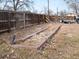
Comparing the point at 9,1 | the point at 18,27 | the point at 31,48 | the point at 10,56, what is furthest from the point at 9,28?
the point at 9,1

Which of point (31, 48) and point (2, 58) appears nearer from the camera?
point (2, 58)

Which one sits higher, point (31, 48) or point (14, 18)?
point (14, 18)

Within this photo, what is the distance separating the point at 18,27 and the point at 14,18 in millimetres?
1059

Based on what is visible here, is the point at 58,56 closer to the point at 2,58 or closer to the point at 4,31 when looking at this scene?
the point at 2,58

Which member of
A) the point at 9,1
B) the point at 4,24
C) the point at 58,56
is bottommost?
the point at 58,56

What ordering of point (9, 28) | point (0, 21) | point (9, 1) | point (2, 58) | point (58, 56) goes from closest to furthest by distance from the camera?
1. point (2, 58)
2. point (58, 56)
3. point (0, 21)
4. point (9, 28)
5. point (9, 1)

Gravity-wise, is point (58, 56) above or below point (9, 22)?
below

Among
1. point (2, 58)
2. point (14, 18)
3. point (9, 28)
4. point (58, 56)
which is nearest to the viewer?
point (2, 58)

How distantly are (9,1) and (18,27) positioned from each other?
2881 centimetres

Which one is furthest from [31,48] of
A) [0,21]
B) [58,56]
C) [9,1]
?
[9,1]

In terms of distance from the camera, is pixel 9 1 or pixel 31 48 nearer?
pixel 31 48

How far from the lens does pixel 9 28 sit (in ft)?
44.3

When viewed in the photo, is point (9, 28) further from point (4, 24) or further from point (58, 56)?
point (58, 56)

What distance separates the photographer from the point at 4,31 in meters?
12.6
